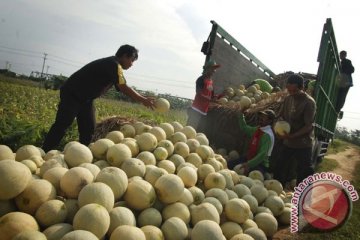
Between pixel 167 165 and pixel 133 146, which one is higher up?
pixel 133 146

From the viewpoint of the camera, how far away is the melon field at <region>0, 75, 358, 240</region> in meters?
2.55

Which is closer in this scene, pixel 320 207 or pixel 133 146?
pixel 133 146

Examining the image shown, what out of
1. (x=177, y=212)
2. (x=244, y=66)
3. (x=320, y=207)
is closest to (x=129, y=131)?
(x=177, y=212)

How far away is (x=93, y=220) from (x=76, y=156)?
125 cm

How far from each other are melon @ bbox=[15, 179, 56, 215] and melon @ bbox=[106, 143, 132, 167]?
1.03 meters

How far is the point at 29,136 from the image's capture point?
5.92m

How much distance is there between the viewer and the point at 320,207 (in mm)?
4902

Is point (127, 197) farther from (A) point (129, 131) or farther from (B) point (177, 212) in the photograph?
(A) point (129, 131)

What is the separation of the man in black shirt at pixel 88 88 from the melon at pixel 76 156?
1781 mm

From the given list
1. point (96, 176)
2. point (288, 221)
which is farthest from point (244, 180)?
point (96, 176)

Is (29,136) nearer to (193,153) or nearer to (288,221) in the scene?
(193,153)

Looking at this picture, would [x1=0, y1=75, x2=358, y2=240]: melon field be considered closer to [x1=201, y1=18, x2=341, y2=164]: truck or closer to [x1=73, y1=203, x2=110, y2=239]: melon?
[x1=73, y1=203, x2=110, y2=239]: melon

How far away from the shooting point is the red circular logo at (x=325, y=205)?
4.68 meters

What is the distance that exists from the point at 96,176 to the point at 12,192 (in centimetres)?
80
